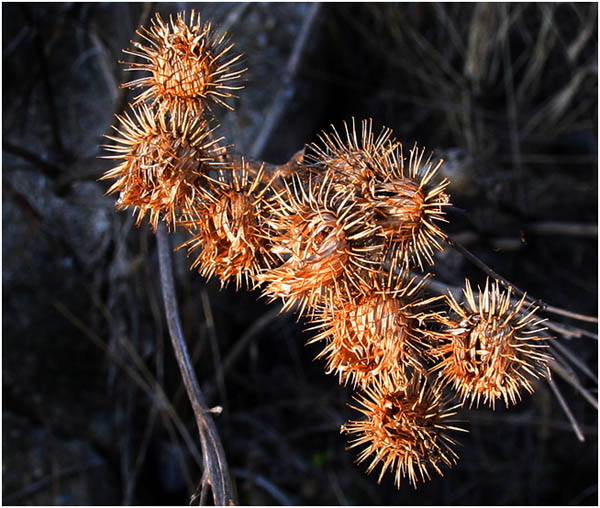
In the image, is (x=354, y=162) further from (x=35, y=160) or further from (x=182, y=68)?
(x=35, y=160)

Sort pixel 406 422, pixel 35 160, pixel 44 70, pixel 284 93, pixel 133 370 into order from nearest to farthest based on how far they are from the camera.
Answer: pixel 406 422, pixel 35 160, pixel 44 70, pixel 133 370, pixel 284 93

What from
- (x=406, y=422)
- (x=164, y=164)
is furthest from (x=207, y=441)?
(x=164, y=164)

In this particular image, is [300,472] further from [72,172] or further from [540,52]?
[540,52]

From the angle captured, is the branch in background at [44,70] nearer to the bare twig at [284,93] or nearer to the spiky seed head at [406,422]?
the bare twig at [284,93]

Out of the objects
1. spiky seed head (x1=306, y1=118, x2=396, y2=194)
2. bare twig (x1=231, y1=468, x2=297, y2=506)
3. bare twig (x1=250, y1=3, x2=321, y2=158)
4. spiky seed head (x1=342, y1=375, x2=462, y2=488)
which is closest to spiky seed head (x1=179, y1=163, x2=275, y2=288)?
spiky seed head (x1=306, y1=118, x2=396, y2=194)

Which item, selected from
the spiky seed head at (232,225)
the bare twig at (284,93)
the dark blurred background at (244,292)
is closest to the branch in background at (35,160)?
the dark blurred background at (244,292)

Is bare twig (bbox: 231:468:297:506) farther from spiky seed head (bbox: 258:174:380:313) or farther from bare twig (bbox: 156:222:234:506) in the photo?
spiky seed head (bbox: 258:174:380:313)

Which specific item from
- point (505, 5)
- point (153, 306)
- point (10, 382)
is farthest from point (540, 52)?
point (10, 382)
